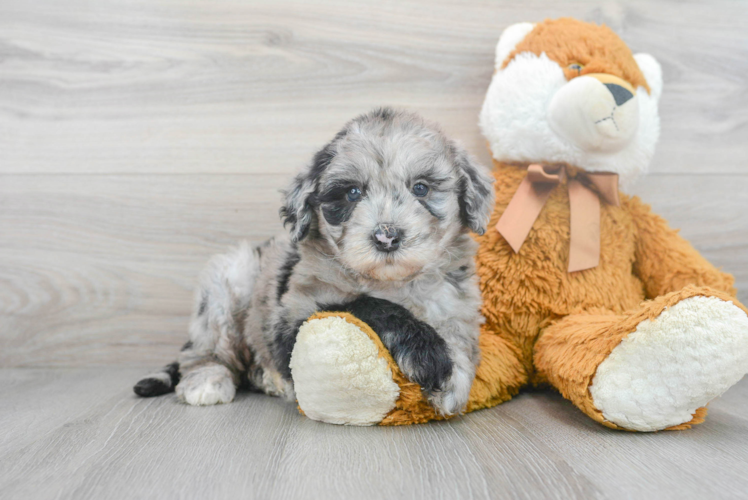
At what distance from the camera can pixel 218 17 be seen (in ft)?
7.48

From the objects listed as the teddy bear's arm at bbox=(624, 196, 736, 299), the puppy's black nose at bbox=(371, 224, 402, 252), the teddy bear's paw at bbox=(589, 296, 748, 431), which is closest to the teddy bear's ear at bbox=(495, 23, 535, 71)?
the teddy bear's arm at bbox=(624, 196, 736, 299)

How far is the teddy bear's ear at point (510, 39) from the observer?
201 cm

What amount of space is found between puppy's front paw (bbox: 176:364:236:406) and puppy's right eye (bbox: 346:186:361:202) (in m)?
0.80

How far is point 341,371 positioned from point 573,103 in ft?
3.68

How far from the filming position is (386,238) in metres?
1.33

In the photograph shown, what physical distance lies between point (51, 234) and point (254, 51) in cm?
115

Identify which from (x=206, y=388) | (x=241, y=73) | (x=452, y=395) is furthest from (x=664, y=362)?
(x=241, y=73)

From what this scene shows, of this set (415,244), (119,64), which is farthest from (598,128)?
(119,64)

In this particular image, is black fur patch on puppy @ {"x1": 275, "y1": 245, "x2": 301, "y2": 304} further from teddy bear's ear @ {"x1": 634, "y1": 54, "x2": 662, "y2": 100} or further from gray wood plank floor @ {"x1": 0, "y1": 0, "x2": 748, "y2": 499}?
teddy bear's ear @ {"x1": 634, "y1": 54, "x2": 662, "y2": 100}

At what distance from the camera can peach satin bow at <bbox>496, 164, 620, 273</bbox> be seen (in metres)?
1.79

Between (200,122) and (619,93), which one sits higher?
(619,93)

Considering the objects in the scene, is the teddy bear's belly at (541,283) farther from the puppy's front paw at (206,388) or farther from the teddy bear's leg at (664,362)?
the puppy's front paw at (206,388)

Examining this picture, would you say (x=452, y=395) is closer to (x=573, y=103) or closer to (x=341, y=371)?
(x=341, y=371)

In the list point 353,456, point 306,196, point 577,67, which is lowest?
point 353,456
